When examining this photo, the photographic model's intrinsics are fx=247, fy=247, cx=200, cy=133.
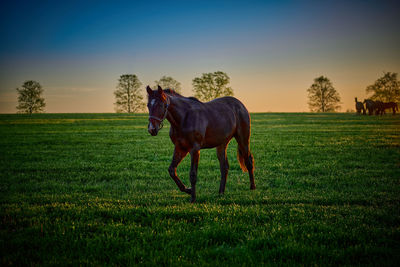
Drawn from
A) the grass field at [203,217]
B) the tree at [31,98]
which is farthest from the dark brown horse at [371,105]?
the tree at [31,98]

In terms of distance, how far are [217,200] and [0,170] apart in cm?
926

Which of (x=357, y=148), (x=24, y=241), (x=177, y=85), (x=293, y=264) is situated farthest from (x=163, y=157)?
(x=177, y=85)

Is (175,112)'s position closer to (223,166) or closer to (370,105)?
(223,166)

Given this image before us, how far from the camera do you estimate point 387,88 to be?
2514 inches

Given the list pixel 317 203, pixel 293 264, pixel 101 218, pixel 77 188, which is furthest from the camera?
pixel 77 188

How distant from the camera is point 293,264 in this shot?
3.40 m

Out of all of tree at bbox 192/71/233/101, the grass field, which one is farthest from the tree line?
the grass field

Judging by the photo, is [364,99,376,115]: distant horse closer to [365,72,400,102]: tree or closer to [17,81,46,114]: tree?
[365,72,400,102]: tree

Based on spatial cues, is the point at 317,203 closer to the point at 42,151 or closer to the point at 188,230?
the point at 188,230

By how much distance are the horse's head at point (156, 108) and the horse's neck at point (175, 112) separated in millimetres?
316

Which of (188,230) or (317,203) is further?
(317,203)

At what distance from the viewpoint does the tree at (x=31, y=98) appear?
216 ft

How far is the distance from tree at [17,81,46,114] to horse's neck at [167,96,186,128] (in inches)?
2936

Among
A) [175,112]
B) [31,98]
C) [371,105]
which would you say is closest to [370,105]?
[371,105]
